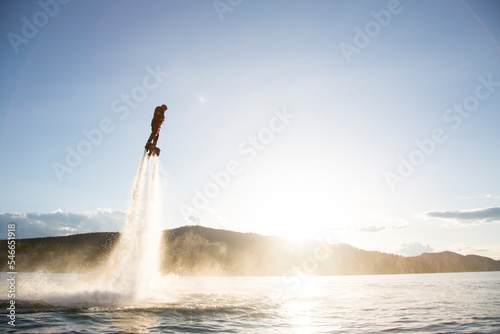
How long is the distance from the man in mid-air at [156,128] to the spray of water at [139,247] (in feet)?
5.25

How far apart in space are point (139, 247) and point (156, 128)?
13353 mm

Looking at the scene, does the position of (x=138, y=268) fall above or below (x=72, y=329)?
above

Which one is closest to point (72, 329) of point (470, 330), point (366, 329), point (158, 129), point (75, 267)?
point (366, 329)

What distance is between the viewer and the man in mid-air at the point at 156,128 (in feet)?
111

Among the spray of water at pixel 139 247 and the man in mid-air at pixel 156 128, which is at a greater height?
the man in mid-air at pixel 156 128

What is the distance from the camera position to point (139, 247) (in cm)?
3350

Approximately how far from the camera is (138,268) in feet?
107

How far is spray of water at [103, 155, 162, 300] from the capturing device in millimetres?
32562

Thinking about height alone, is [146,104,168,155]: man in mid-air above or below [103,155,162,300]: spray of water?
above

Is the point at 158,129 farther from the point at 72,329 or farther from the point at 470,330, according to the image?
the point at 470,330

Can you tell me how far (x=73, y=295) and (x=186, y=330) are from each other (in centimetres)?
1767

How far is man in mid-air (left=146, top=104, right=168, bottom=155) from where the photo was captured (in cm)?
3397

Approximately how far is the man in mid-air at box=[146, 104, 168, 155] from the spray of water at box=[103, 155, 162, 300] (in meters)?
1.60

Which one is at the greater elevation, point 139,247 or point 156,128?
point 156,128
